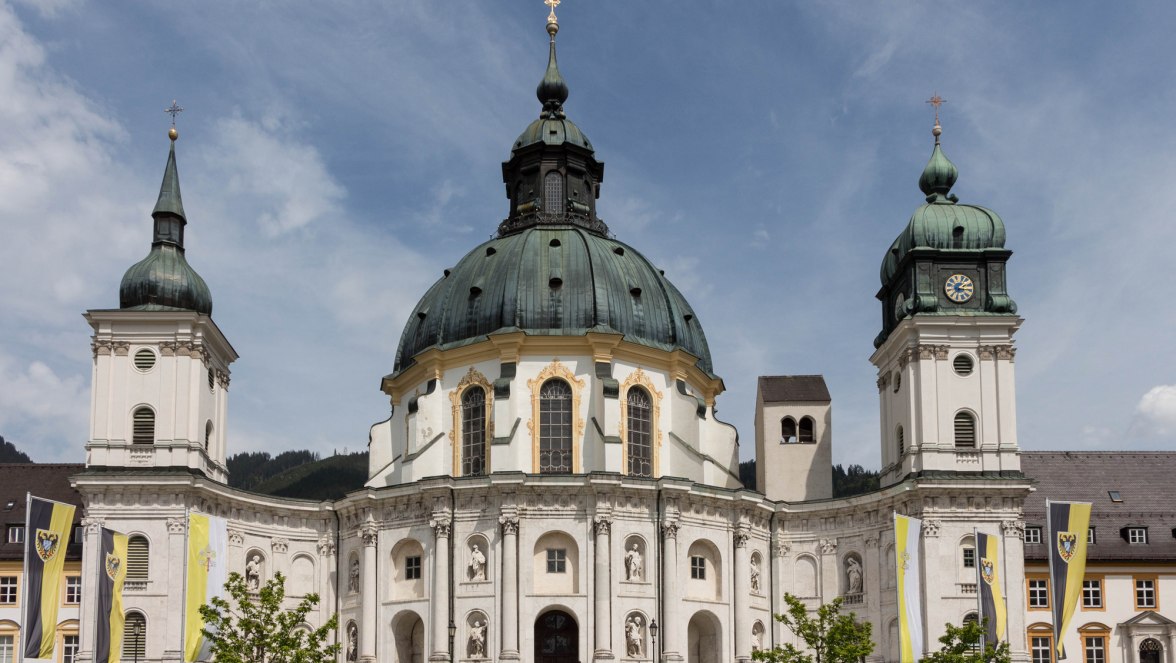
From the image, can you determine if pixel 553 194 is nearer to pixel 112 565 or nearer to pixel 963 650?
pixel 112 565

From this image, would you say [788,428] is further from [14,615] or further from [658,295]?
[14,615]

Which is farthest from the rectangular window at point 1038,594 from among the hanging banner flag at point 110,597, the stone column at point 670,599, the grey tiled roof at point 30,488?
the grey tiled roof at point 30,488

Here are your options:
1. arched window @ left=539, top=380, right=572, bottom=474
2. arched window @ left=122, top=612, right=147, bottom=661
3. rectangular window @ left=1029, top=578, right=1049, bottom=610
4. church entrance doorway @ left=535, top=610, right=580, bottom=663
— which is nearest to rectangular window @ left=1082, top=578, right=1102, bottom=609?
rectangular window @ left=1029, top=578, right=1049, bottom=610

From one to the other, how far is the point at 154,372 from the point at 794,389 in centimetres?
3248

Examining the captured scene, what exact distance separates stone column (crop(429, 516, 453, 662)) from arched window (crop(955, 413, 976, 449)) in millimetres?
23775

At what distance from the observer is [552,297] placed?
242ft

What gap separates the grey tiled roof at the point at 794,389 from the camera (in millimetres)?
78812

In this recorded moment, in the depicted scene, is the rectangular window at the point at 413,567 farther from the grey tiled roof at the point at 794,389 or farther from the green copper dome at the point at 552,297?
the grey tiled roof at the point at 794,389

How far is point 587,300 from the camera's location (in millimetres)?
73562

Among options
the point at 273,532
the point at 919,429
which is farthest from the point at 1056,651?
the point at 273,532

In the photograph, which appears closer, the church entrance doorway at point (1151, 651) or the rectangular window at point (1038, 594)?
the church entrance doorway at point (1151, 651)

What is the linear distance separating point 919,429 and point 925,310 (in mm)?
5675

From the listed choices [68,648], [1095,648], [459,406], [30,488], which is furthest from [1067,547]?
[30,488]

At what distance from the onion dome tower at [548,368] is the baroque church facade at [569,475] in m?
0.13
